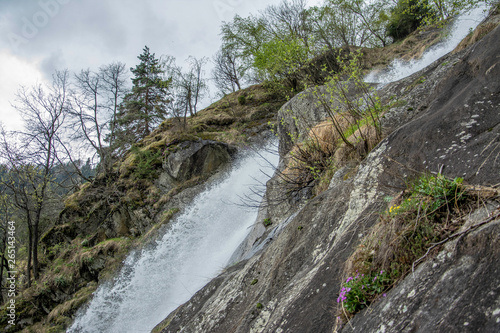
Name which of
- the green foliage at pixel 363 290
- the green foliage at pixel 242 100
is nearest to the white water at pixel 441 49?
the green foliage at pixel 242 100

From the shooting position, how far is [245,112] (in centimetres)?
2389

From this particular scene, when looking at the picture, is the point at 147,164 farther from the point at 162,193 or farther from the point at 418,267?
the point at 418,267

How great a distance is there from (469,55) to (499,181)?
3.21 metres

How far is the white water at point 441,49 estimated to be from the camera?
1369 cm

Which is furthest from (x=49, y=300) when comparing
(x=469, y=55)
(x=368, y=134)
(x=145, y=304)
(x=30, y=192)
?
(x=469, y=55)

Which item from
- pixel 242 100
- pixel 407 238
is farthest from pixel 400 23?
pixel 407 238

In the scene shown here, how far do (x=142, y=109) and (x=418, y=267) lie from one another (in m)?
28.0

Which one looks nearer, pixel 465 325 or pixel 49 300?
pixel 465 325

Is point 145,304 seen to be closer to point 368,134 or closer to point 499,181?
point 368,134

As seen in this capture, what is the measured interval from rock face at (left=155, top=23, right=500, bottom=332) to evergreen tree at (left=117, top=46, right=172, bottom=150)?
63.6 feet

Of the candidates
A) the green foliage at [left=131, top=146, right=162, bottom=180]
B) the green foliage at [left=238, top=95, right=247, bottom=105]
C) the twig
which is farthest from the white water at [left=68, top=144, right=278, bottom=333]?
the green foliage at [left=238, top=95, right=247, bottom=105]

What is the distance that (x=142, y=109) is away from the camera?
87.1ft

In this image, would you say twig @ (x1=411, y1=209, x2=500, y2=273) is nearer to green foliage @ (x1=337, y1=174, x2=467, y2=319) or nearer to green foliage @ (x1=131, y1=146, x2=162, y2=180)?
green foliage @ (x1=337, y1=174, x2=467, y2=319)

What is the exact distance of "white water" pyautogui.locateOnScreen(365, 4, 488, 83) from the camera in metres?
13.7
